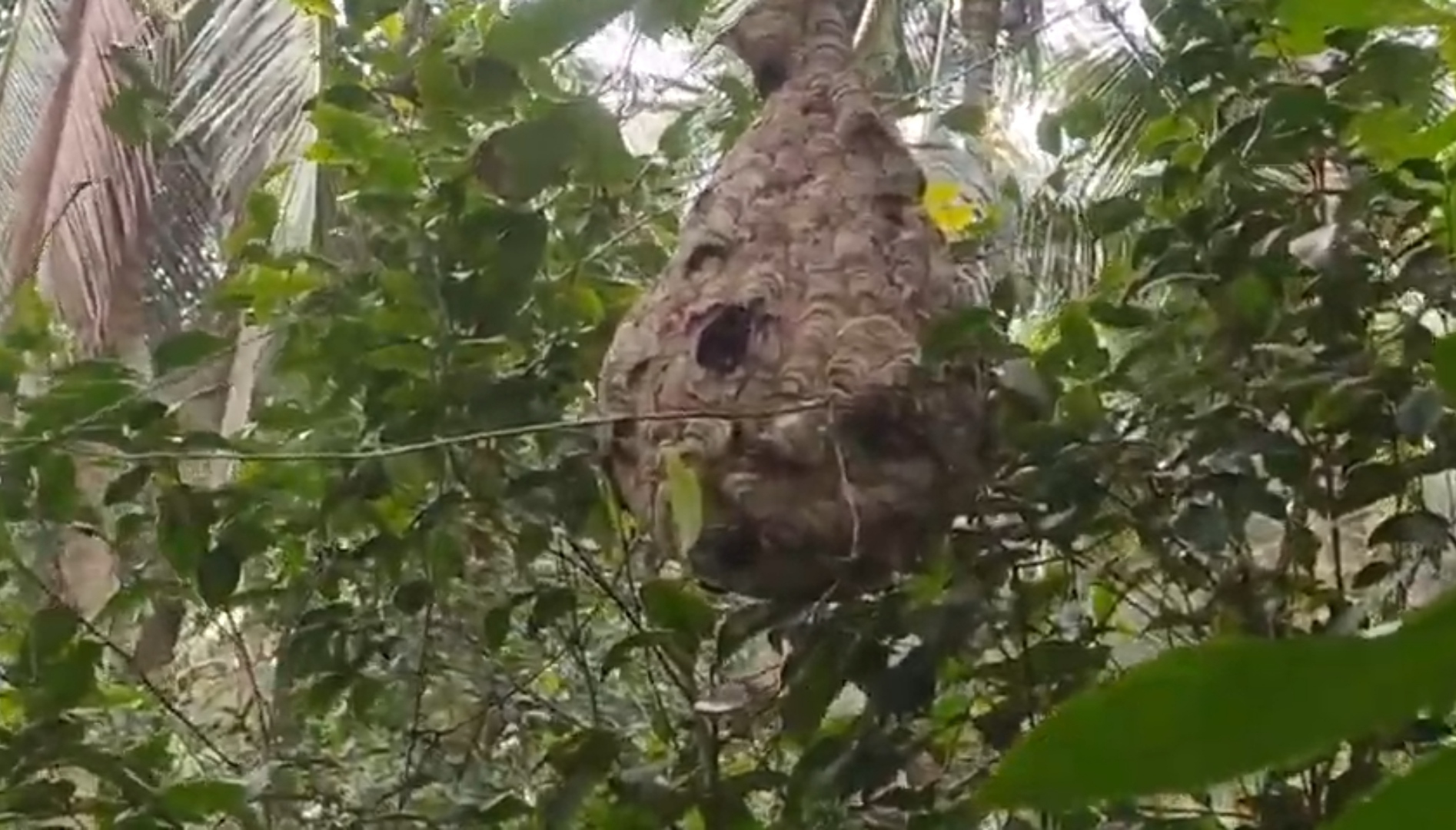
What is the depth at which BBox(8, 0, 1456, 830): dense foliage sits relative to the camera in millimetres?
979

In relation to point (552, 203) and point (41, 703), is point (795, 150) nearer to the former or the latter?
point (552, 203)

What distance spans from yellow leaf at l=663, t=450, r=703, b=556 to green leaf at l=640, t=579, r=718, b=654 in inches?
3.0

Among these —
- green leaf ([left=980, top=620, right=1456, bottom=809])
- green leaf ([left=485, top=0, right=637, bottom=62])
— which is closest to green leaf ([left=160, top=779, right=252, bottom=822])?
green leaf ([left=485, top=0, right=637, bottom=62])

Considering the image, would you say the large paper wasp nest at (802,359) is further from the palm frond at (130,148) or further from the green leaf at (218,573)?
the palm frond at (130,148)

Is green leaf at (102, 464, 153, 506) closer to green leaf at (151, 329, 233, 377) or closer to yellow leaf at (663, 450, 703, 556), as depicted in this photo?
green leaf at (151, 329, 233, 377)

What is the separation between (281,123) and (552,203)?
50.6 inches

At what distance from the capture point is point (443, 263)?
114 cm

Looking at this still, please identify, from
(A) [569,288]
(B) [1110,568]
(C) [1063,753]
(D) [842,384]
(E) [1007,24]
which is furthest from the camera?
(E) [1007,24]

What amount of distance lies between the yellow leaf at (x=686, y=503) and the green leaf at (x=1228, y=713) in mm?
740

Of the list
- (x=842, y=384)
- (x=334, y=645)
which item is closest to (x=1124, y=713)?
(x=842, y=384)

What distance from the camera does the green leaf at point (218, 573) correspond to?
1110mm

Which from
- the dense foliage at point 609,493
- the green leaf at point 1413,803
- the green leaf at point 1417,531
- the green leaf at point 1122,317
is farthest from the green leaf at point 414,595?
the green leaf at point 1413,803

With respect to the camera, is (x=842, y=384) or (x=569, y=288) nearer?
(x=842, y=384)

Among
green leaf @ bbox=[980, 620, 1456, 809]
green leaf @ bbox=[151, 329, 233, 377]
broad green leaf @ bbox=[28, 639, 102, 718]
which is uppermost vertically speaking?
green leaf @ bbox=[151, 329, 233, 377]
